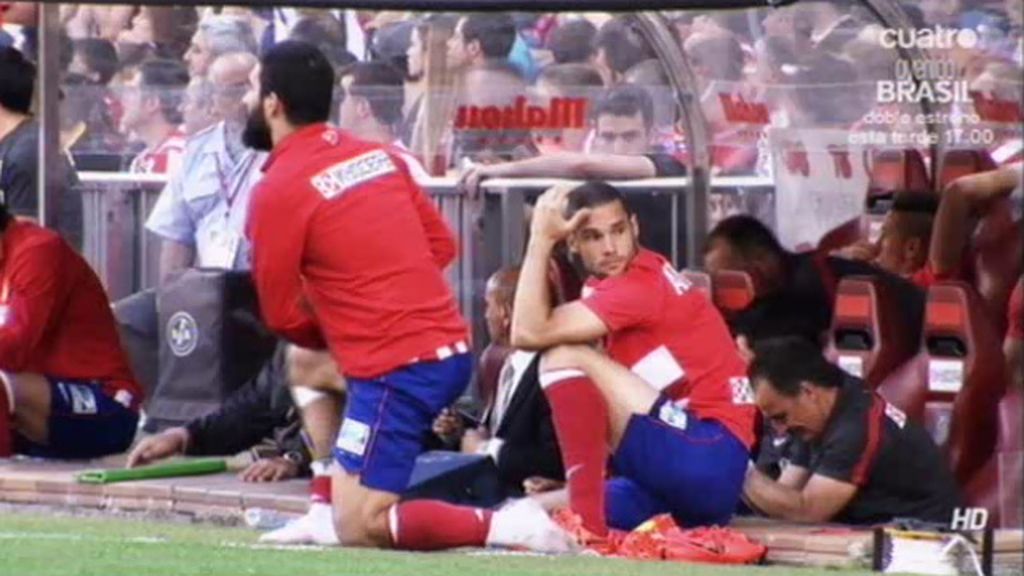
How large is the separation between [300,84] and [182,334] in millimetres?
3685

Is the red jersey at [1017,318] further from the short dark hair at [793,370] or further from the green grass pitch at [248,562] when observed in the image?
the green grass pitch at [248,562]

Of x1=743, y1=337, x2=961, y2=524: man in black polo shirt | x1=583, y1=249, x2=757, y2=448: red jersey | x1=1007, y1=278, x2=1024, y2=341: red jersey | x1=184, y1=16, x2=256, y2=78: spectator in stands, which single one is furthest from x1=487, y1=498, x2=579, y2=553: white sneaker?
x1=184, y1=16, x2=256, y2=78: spectator in stands

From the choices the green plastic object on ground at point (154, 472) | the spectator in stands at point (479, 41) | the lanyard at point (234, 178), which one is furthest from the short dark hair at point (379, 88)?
the green plastic object on ground at point (154, 472)

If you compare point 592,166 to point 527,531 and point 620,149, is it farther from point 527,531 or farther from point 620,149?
point 527,531

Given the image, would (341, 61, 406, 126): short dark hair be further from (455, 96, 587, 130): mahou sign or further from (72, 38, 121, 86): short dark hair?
(72, 38, 121, 86): short dark hair

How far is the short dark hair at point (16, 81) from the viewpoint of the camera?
1452 centimetres

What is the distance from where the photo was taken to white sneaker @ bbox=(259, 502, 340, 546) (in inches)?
430

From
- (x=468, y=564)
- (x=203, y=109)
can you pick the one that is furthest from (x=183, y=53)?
(x=468, y=564)

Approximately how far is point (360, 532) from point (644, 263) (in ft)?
4.48

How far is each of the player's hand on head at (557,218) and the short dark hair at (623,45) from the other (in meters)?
2.58

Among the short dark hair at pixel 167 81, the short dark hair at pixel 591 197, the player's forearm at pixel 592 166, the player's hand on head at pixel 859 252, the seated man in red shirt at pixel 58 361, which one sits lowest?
the seated man in red shirt at pixel 58 361

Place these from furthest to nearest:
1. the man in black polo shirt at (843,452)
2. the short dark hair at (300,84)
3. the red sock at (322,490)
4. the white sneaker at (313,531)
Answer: the man in black polo shirt at (843,452), the red sock at (322,490), the white sneaker at (313,531), the short dark hair at (300,84)

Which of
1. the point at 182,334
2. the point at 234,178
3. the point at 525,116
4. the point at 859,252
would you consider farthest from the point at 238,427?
the point at 859,252

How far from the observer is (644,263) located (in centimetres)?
1114
